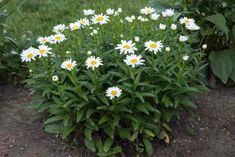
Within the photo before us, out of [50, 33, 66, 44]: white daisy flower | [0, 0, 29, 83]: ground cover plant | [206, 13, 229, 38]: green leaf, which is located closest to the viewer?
[50, 33, 66, 44]: white daisy flower

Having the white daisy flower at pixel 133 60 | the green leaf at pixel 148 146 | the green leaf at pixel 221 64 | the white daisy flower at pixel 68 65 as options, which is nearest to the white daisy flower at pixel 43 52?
the white daisy flower at pixel 68 65

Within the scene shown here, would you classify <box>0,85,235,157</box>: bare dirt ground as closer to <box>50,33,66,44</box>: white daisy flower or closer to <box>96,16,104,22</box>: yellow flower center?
<box>50,33,66,44</box>: white daisy flower

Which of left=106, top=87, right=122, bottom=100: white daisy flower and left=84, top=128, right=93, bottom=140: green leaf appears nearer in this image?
left=106, top=87, right=122, bottom=100: white daisy flower

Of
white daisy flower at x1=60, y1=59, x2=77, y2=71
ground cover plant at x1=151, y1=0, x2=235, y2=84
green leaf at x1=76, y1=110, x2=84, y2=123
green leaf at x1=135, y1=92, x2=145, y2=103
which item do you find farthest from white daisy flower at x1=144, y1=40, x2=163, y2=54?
ground cover plant at x1=151, y1=0, x2=235, y2=84

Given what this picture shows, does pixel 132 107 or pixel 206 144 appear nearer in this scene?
pixel 132 107

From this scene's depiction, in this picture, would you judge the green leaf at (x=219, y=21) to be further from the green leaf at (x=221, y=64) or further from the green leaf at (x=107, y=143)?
the green leaf at (x=107, y=143)

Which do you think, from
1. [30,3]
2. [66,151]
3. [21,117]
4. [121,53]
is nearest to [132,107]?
[121,53]

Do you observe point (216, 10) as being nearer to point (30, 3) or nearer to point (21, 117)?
point (21, 117)
